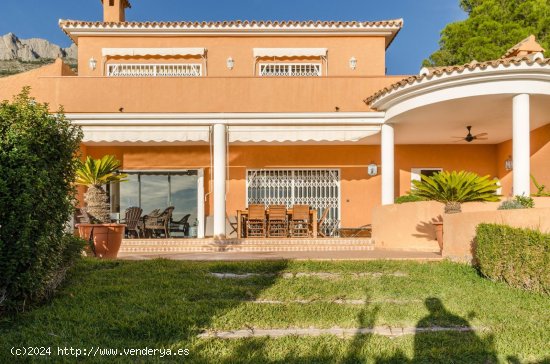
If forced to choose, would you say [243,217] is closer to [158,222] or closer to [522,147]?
[158,222]

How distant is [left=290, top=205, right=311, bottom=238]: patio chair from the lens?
14961 millimetres

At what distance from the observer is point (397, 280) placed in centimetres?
827

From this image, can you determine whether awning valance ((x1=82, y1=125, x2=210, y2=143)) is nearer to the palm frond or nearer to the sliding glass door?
the palm frond

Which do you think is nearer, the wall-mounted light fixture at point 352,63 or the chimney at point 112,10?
the wall-mounted light fixture at point 352,63

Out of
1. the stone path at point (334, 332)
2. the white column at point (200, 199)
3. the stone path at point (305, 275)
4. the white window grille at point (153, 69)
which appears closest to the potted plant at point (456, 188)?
the stone path at point (305, 275)

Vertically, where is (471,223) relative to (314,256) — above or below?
A: above

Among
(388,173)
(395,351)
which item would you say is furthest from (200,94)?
(395,351)

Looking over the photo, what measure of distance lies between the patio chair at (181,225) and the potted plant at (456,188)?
377 inches

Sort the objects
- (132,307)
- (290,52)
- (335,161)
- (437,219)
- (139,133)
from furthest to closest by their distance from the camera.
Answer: (290,52) → (335,161) → (139,133) → (437,219) → (132,307)

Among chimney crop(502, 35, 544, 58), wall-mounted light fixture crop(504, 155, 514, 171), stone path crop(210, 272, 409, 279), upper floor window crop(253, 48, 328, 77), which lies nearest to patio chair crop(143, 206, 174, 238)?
upper floor window crop(253, 48, 328, 77)

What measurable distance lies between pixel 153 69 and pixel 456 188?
1300cm

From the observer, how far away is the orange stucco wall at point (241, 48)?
759 inches

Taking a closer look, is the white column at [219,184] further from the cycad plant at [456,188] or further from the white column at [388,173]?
the cycad plant at [456,188]

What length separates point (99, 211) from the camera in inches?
468
